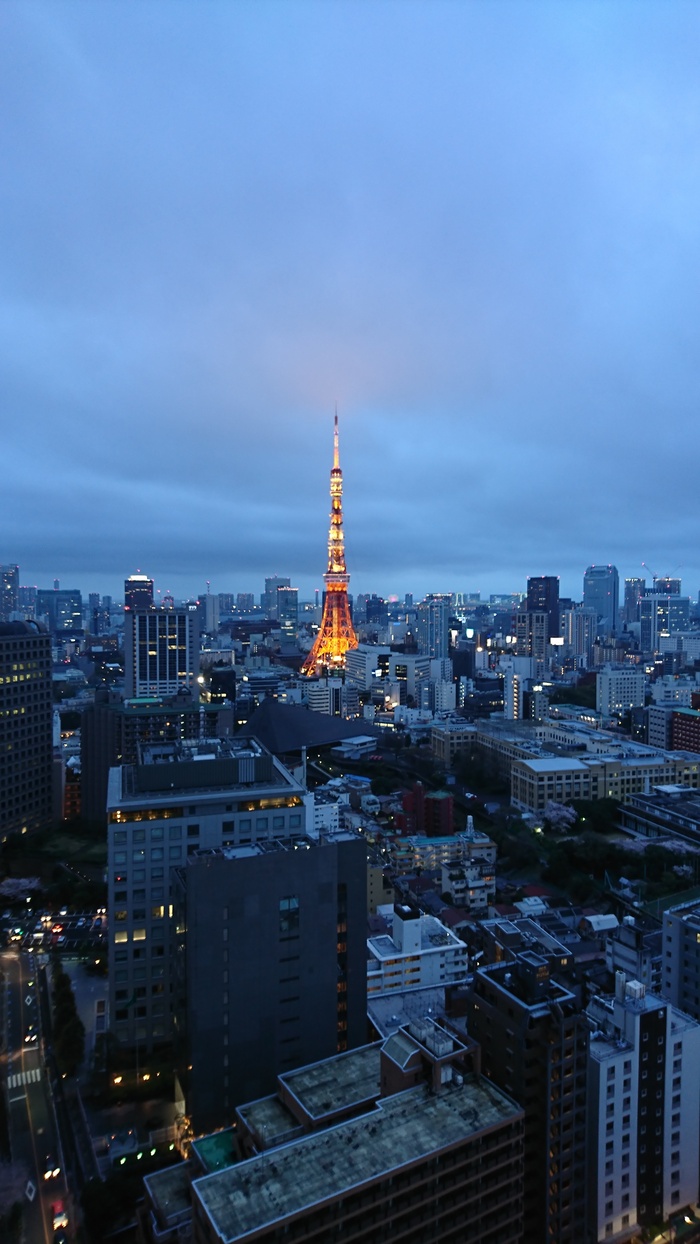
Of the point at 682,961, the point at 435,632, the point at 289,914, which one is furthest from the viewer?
the point at 435,632

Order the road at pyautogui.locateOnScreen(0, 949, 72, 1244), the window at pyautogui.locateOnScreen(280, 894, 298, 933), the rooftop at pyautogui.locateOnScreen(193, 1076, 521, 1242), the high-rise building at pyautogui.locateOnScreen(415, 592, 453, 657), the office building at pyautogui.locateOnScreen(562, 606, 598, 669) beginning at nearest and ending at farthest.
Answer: the rooftop at pyautogui.locateOnScreen(193, 1076, 521, 1242) → the road at pyautogui.locateOnScreen(0, 949, 72, 1244) → the window at pyautogui.locateOnScreen(280, 894, 298, 933) → the high-rise building at pyautogui.locateOnScreen(415, 592, 453, 657) → the office building at pyautogui.locateOnScreen(562, 606, 598, 669)

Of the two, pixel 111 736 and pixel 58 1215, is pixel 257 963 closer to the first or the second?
pixel 58 1215

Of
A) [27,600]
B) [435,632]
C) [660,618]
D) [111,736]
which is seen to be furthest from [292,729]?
[27,600]

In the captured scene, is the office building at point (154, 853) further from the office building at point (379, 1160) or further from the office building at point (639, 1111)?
the office building at point (639, 1111)

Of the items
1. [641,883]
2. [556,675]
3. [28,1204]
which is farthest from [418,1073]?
[556,675]

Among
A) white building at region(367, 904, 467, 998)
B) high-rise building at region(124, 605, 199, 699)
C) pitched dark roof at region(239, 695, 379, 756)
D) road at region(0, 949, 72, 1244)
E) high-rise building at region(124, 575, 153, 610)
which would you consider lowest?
road at region(0, 949, 72, 1244)

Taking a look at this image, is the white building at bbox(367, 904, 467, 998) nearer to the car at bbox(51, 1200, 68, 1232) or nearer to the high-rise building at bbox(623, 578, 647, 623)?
the car at bbox(51, 1200, 68, 1232)

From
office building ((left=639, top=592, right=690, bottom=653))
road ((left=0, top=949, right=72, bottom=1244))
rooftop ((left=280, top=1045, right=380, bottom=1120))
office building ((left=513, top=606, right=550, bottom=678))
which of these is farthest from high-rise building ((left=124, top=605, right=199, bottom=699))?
office building ((left=639, top=592, right=690, bottom=653))
